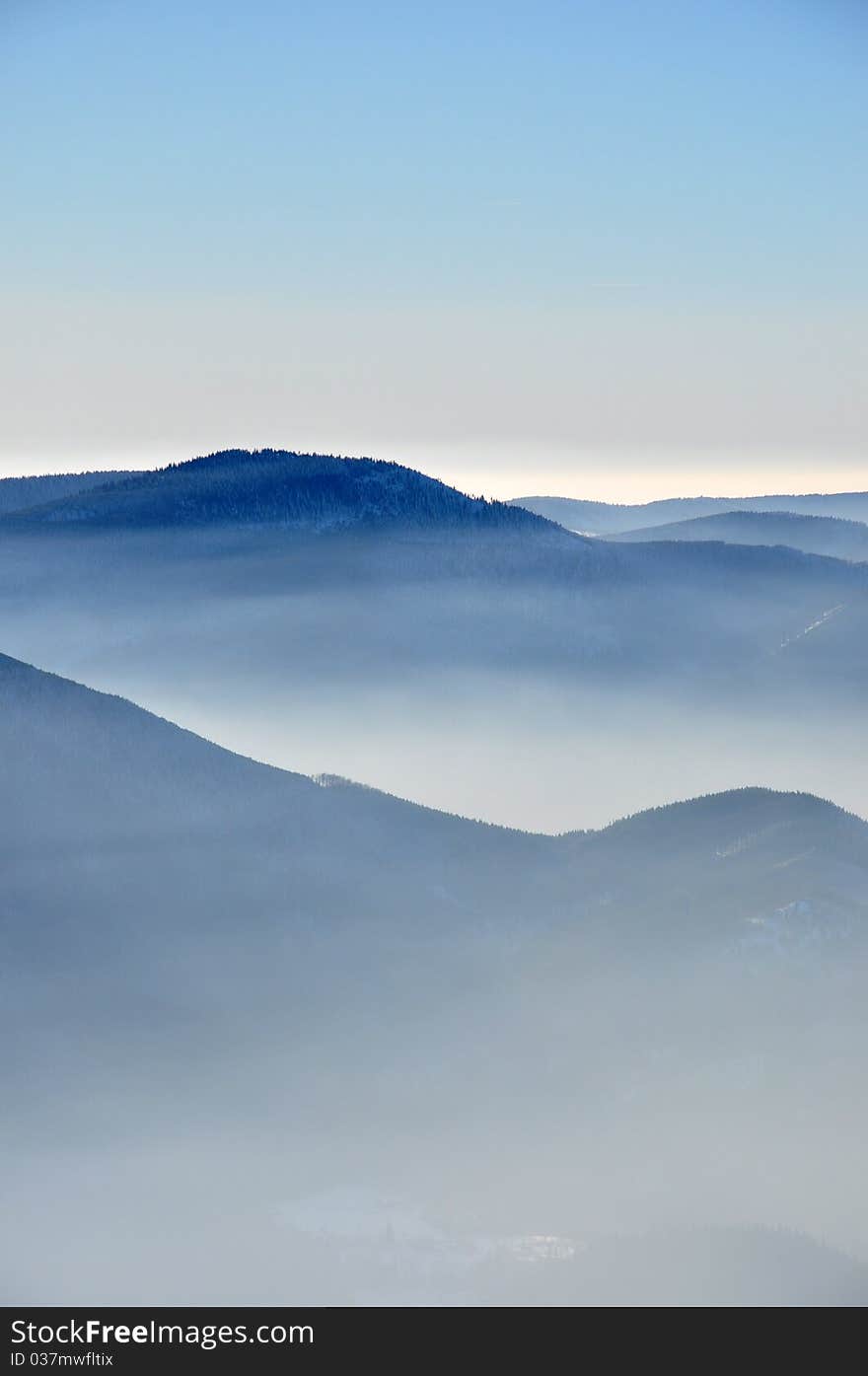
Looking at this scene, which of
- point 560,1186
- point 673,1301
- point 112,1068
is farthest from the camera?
point 112,1068

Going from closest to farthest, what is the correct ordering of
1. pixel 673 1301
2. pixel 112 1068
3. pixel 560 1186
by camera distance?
pixel 673 1301 → pixel 560 1186 → pixel 112 1068

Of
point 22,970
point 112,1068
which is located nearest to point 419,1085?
point 112,1068

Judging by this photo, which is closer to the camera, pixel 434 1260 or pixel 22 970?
pixel 434 1260

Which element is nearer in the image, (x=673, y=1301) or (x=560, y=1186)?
(x=673, y=1301)

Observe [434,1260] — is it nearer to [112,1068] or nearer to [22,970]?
[112,1068]

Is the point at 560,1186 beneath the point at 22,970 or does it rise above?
beneath

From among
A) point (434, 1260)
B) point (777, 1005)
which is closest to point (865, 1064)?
point (777, 1005)

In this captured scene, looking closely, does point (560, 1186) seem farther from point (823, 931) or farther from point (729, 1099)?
point (823, 931)
